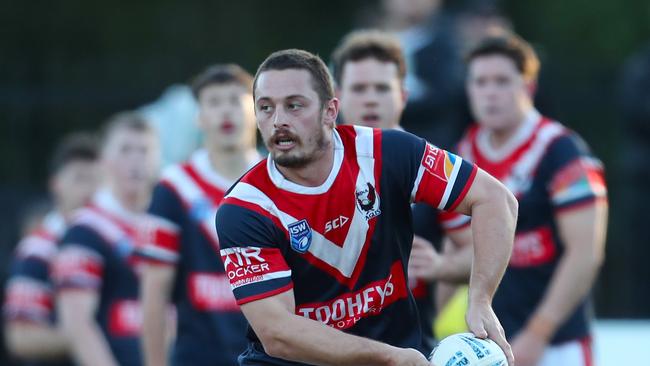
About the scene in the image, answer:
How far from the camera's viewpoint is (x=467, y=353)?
18.8 ft

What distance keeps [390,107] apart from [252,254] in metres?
1.89

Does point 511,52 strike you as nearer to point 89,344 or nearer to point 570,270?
point 570,270

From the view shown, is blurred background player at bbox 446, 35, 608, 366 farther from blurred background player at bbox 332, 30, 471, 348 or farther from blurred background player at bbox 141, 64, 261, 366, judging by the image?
blurred background player at bbox 141, 64, 261, 366

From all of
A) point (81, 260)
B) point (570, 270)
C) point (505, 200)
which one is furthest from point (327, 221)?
point (81, 260)

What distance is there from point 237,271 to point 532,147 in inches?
115

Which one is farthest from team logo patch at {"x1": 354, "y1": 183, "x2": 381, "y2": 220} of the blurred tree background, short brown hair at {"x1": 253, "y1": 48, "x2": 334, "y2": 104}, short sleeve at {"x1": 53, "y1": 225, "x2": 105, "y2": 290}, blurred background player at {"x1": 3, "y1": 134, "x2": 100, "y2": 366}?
the blurred tree background

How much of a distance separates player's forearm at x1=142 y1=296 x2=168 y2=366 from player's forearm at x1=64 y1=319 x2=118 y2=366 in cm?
129

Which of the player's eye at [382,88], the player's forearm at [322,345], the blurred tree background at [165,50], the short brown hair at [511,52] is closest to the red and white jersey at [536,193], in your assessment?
the short brown hair at [511,52]

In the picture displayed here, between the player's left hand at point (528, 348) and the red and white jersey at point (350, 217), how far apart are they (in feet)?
7.27

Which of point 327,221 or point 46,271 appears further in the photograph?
point 46,271

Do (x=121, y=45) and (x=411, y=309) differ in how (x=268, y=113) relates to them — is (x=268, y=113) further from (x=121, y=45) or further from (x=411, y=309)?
(x=121, y=45)

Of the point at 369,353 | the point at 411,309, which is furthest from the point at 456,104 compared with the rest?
the point at 369,353

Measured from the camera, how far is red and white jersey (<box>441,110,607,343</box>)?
27.5ft

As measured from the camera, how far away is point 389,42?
26.0ft
